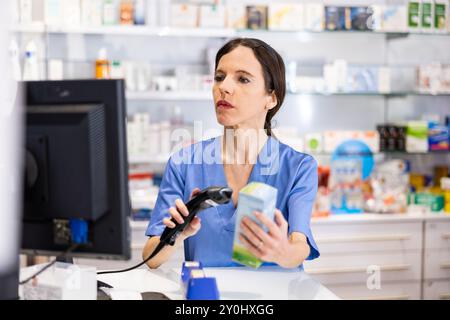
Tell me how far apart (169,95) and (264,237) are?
201 cm

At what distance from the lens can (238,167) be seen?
1.83m

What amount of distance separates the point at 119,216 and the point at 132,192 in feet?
6.80

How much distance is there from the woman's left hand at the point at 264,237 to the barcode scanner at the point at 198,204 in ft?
0.40

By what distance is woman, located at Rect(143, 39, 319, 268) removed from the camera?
1688 mm

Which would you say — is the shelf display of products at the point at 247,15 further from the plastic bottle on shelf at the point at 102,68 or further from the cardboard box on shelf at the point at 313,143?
the cardboard box on shelf at the point at 313,143

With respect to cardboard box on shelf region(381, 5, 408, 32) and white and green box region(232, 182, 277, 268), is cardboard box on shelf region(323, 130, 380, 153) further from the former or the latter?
white and green box region(232, 182, 277, 268)

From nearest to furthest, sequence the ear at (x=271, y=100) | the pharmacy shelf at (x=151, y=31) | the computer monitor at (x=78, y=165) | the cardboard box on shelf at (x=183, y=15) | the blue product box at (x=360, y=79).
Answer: the computer monitor at (x=78, y=165) → the ear at (x=271, y=100) → the pharmacy shelf at (x=151, y=31) → the cardboard box on shelf at (x=183, y=15) → the blue product box at (x=360, y=79)

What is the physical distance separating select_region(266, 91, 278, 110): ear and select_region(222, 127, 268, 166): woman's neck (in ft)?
0.31

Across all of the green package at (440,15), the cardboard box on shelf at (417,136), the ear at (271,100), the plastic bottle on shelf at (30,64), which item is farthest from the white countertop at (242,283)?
the green package at (440,15)

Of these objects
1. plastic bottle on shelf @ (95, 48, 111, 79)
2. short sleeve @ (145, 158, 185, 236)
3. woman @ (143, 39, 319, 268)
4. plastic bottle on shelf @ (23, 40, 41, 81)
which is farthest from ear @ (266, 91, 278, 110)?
plastic bottle on shelf @ (23, 40, 41, 81)

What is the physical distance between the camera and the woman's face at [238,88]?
176cm

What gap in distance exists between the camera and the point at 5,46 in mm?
1066

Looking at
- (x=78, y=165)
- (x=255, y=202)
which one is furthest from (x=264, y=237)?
(x=78, y=165)

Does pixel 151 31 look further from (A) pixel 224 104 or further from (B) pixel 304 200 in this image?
(B) pixel 304 200
